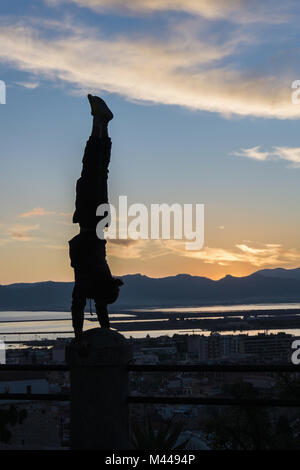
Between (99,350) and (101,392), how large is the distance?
0.44m

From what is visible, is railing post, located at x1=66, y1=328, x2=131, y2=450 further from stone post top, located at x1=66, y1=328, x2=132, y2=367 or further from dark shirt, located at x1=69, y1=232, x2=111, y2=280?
dark shirt, located at x1=69, y1=232, x2=111, y2=280

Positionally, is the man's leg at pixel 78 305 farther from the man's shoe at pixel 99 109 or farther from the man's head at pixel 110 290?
the man's shoe at pixel 99 109

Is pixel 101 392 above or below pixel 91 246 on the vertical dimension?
below

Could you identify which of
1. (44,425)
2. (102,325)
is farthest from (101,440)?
(44,425)

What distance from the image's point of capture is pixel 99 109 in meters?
7.75

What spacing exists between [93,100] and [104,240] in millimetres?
1620

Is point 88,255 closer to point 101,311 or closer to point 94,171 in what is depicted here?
point 101,311

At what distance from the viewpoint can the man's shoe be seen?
305 inches

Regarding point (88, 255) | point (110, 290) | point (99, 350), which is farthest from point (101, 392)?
point (88, 255)

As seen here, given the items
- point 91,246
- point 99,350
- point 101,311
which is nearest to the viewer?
point 99,350

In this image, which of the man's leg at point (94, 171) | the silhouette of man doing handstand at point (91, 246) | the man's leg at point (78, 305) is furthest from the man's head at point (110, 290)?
the man's leg at point (94, 171)

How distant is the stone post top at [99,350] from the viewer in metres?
7.00

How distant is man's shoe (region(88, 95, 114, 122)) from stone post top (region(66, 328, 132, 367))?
2443mm

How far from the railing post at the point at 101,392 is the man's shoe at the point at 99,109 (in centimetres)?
251
